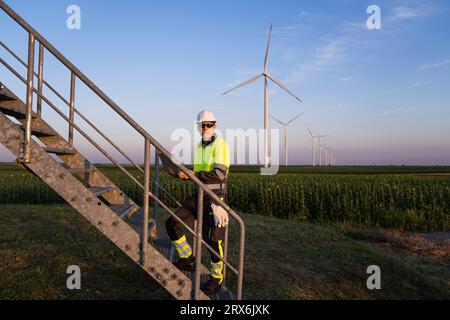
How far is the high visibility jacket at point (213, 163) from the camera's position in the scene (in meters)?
4.69

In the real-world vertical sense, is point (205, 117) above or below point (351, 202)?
above

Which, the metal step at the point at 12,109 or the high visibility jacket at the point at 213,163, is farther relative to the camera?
the metal step at the point at 12,109

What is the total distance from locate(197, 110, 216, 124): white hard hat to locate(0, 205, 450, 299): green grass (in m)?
2.76

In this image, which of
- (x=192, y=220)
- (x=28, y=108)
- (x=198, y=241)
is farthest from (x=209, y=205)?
(x=28, y=108)

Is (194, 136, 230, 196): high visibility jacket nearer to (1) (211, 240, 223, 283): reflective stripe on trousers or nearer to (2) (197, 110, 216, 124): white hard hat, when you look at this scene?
(2) (197, 110, 216, 124): white hard hat

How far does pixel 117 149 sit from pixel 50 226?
5917 millimetres

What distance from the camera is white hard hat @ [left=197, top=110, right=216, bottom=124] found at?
15.9 ft

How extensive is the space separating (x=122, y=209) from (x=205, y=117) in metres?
1.77

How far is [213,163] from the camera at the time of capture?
16.0 ft

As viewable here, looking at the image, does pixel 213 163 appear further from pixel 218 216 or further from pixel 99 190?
pixel 99 190
